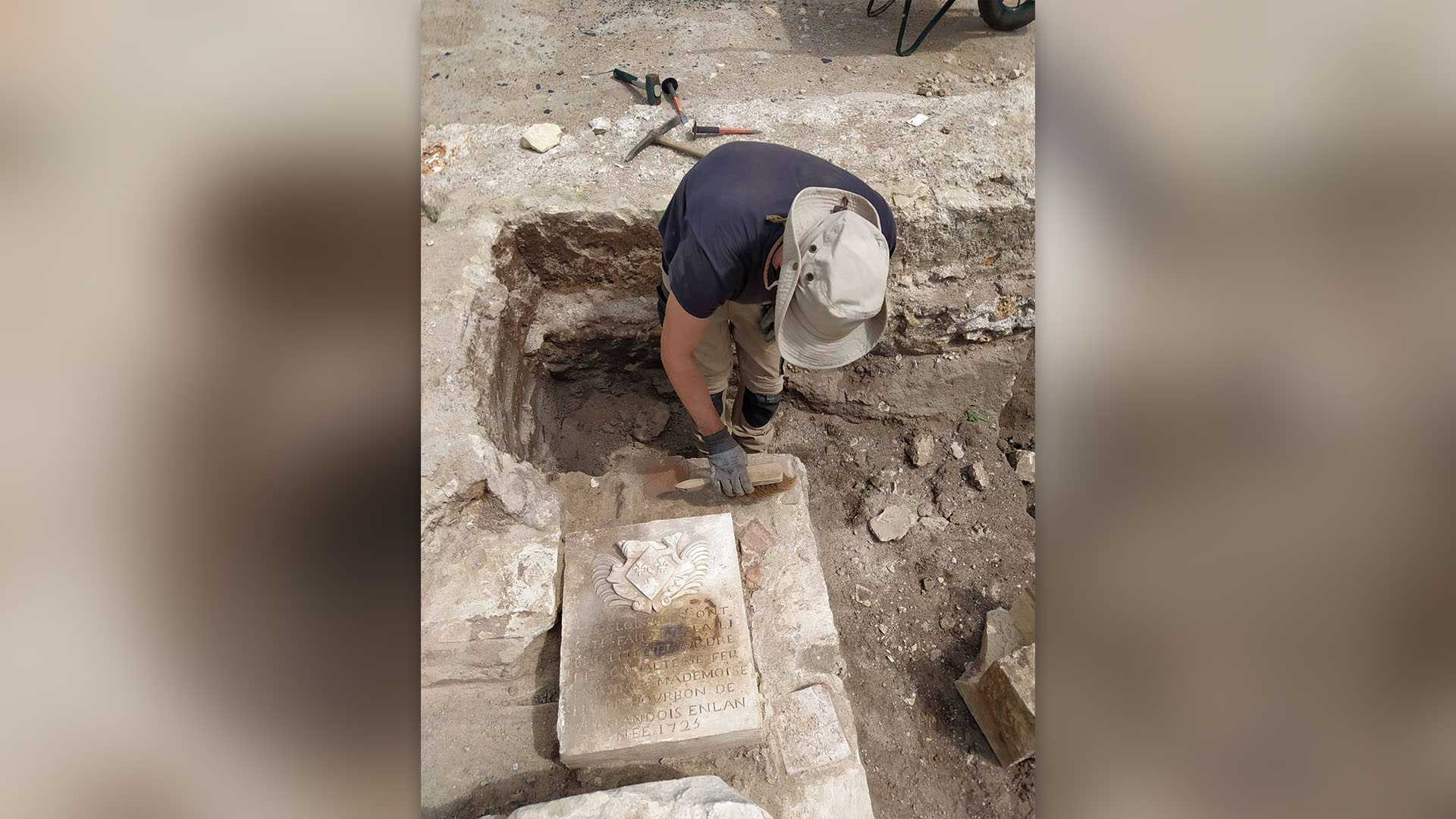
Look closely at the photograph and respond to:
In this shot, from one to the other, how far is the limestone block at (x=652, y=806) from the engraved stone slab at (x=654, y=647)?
0.28 meters

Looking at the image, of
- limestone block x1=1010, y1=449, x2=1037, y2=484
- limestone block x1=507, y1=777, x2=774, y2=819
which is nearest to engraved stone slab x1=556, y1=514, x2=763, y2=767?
limestone block x1=507, y1=777, x2=774, y2=819

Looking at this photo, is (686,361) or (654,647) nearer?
(654,647)

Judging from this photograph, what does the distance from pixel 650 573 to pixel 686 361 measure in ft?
2.67

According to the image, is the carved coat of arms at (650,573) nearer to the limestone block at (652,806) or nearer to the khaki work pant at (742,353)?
the limestone block at (652,806)

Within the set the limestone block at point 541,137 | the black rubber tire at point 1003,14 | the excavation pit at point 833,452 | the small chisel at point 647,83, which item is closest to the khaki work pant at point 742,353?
the excavation pit at point 833,452

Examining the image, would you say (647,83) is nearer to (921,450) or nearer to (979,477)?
(921,450)

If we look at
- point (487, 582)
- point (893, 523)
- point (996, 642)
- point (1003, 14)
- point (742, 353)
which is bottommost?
point (893, 523)

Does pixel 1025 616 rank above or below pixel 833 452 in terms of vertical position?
above

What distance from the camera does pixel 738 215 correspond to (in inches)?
91.5

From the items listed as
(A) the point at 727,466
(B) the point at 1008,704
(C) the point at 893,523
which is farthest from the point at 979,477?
(A) the point at 727,466

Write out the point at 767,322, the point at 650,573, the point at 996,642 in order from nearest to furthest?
1. the point at 650,573
2. the point at 996,642
3. the point at 767,322

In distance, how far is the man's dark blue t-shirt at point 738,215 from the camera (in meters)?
2.33

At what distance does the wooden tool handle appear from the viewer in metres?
2.91
